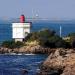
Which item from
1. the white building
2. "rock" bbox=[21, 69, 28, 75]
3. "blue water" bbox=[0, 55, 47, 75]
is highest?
the white building

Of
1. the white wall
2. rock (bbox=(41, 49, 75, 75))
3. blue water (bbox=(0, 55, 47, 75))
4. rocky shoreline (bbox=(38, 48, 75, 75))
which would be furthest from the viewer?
the white wall

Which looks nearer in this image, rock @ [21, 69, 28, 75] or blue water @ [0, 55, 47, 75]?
rock @ [21, 69, 28, 75]

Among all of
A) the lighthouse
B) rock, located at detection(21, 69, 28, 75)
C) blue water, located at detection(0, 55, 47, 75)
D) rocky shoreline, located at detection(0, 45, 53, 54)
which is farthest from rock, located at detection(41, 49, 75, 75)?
the lighthouse

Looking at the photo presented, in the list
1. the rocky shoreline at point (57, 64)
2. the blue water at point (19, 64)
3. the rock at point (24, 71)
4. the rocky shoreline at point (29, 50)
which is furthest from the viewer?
the rocky shoreline at point (29, 50)

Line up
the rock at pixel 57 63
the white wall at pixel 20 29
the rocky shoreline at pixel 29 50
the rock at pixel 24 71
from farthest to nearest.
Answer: the white wall at pixel 20 29, the rocky shoreline at pixel 29 50, the rock at pixel 24 71, the rock at pixel 57 63

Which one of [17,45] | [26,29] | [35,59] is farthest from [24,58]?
[26,29]

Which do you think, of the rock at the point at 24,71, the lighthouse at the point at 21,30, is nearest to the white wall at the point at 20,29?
the lighthouse at the point at 21,30

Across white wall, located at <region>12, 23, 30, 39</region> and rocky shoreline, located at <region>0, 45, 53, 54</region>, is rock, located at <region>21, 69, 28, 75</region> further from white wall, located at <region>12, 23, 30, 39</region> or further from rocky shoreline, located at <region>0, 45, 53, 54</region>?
white wall, located at <region>12, 23, 30, 39</region>

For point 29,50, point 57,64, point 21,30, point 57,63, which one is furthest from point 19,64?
point 21,30

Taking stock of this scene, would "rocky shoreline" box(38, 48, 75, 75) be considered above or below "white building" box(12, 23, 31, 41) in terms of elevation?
below

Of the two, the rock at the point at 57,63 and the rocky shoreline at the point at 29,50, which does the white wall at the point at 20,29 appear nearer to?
the rocky shoreline at the point at 29,50

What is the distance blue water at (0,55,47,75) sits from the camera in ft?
211

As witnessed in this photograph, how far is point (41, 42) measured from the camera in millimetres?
89312

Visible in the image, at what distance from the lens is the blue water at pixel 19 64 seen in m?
64.4
